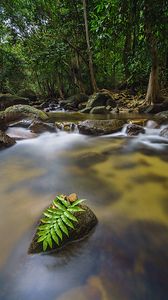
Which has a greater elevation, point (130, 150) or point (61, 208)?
point (61, 208)

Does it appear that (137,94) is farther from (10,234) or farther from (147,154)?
(10,234)

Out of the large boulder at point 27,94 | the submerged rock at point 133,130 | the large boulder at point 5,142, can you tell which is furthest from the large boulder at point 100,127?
the large boulder at point 27,94

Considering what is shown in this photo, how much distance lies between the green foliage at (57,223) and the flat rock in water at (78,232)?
0.05m

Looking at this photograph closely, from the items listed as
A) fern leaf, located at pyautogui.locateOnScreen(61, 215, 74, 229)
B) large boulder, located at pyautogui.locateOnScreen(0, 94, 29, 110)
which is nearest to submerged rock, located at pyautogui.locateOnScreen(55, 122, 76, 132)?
fern leaf, located at pyautogui.locateOnScreen(61, 215, 74, 229)

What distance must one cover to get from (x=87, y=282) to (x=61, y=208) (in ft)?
2.43

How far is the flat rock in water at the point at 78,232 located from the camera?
2.18 metres

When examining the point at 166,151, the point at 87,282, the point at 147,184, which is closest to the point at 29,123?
the point at 166,151

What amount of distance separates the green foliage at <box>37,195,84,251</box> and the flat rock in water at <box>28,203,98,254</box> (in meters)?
0.05

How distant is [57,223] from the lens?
7.22 feet

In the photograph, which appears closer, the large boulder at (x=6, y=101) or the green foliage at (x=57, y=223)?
the green foliage at (x=57, y=223)

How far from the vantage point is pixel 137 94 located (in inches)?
575

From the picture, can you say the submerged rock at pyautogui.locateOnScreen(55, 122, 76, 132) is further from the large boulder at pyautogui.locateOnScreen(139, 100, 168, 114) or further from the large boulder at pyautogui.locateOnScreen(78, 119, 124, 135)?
the large boulder at pyautogui.locateOnScreen(139, 100, 168, 114)

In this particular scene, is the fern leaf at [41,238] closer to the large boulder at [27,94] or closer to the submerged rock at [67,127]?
the submerged rock at [67,127]

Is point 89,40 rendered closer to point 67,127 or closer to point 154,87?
point 154,87
